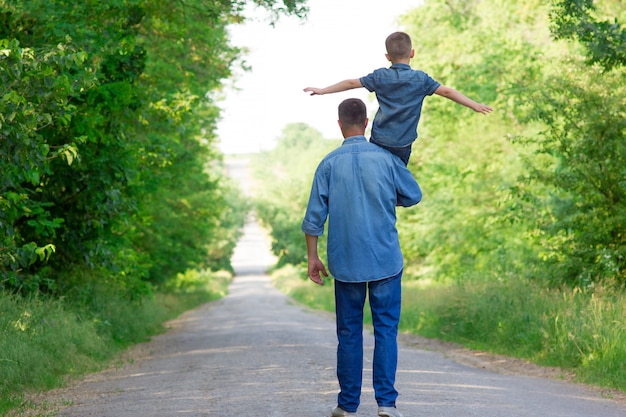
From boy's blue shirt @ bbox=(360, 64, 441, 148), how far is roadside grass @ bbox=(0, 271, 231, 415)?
4.71 metres

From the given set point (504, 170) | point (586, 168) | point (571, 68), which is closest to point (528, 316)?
point (586, 168)

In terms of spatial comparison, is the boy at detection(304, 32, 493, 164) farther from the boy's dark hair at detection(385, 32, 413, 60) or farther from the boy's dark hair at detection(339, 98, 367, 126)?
the boy's dark hair at detection(339, 98, 367, 126)

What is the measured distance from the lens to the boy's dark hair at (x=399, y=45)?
6309mm

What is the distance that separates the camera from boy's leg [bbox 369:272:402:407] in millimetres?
6164

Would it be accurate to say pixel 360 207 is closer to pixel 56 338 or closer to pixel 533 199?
pixel 56 338

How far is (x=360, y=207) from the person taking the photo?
20.2ft

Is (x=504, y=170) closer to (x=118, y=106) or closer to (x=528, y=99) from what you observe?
(x=528, y=99)

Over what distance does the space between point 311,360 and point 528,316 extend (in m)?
4.29

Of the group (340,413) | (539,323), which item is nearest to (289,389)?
(340,413)

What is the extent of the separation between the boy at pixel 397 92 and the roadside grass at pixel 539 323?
4.79 metres

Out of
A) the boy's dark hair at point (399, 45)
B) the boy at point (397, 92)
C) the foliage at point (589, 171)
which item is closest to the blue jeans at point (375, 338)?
the boy at point (397, 92)

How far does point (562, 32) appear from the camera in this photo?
13023mm

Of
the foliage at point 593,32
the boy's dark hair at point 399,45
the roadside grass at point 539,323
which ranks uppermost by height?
the foliage at point 593,32

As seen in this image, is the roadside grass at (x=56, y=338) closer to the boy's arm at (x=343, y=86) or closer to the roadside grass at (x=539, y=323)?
the boy's arm at (x=343, y=86)
